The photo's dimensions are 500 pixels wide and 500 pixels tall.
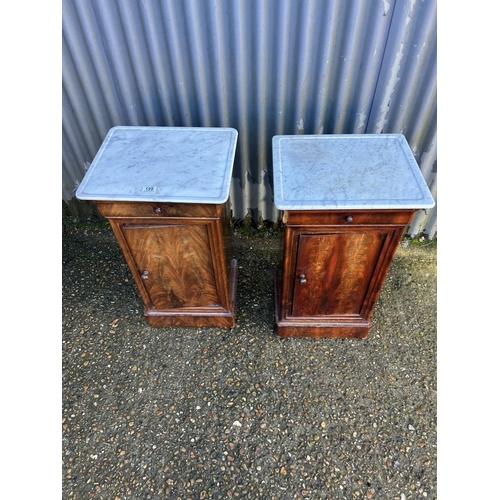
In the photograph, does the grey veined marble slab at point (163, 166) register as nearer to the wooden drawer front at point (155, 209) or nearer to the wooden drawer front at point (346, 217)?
the wooden drawer front at point (155, 209)

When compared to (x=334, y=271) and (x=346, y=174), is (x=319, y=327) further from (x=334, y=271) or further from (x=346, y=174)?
(x=346, y=174)

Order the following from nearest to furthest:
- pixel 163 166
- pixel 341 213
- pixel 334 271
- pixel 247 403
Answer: pixel 341 213, pixel 163 166, pixel 334 271, pixel 247 403

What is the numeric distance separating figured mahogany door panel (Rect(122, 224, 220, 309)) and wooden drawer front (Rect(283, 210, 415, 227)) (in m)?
0.42


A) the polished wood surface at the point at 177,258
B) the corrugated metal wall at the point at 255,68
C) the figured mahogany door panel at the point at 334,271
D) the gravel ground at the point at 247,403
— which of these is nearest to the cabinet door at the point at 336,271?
the figured mahogany door panel at the point at 334,271

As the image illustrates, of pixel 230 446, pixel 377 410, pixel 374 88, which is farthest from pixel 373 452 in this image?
pixel 374 88

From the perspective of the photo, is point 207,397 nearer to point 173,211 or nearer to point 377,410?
point 377,410

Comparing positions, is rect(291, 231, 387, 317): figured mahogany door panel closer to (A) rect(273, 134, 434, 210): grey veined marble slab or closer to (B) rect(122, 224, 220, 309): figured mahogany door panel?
(A) rect(273, 134, 434, 210): grey veined marble slab

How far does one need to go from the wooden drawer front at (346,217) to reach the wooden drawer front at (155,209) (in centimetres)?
34

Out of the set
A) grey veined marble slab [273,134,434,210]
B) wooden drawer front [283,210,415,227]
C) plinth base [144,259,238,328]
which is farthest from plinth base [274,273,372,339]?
grey veined marble slab [273,134,434,210]

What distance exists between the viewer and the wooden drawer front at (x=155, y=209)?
158cm

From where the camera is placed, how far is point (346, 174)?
5.35 ft

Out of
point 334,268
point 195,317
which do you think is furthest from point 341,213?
point 195,317

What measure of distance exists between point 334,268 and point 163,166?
3.05 ft

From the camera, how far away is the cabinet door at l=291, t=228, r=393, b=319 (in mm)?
1655
